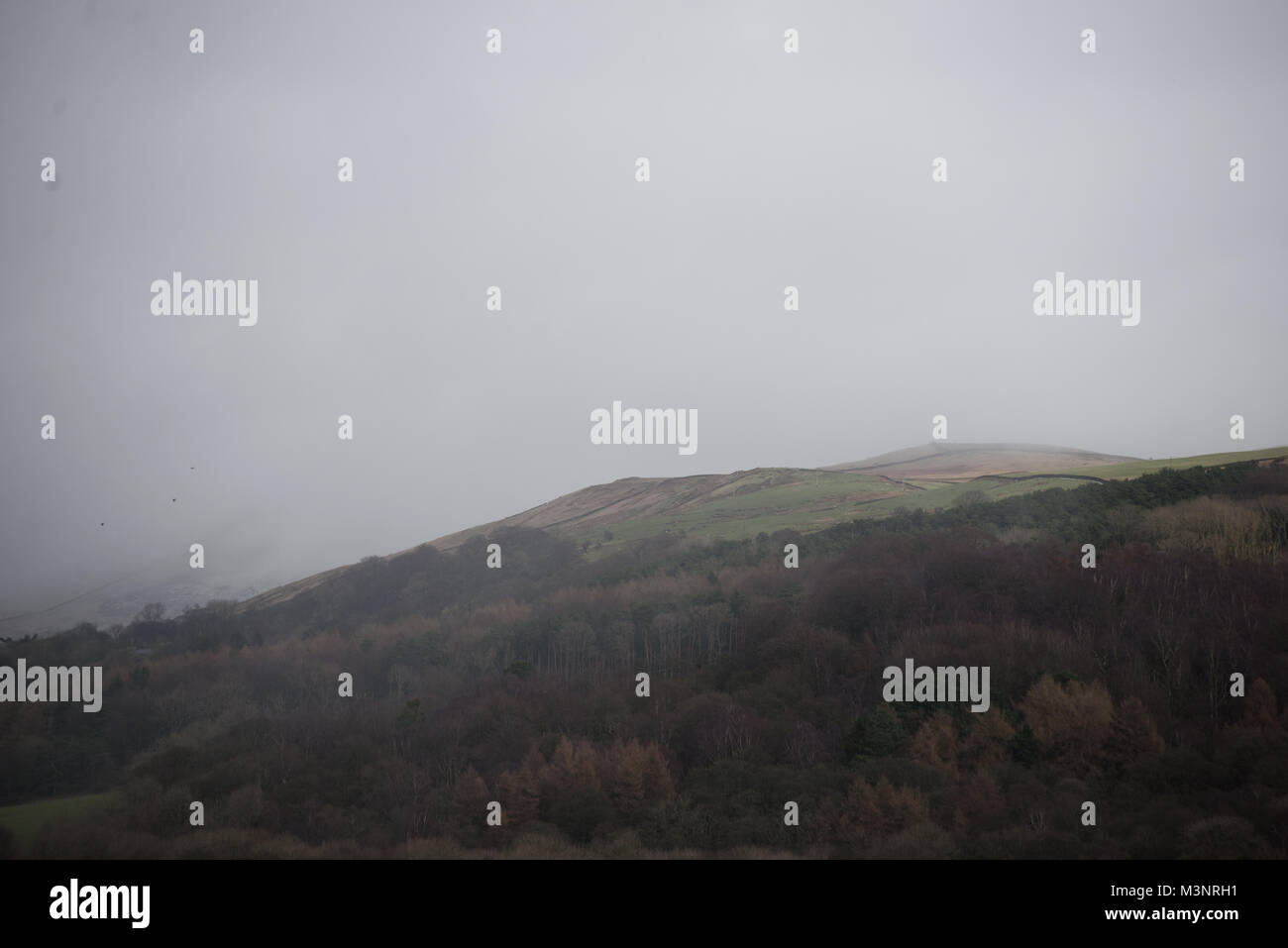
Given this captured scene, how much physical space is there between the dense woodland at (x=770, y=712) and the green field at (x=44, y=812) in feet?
2.74

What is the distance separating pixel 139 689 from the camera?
6550 centimetres

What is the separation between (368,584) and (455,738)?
43665 mm

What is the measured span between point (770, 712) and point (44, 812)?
47.0 m

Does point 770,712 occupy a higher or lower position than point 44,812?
higher

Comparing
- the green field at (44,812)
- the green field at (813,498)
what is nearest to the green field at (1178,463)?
the green field at (813,498)

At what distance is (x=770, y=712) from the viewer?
5134 centimetres

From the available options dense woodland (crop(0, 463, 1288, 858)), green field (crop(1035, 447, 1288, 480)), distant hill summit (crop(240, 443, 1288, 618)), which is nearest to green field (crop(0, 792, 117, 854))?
dense woodland (crop(0, 463, 1288, 858))

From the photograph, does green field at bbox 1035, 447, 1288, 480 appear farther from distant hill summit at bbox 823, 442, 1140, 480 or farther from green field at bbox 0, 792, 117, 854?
green field at bbox 0, 792, 117, 854

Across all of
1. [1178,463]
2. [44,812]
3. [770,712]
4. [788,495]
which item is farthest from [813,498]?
[44,812]

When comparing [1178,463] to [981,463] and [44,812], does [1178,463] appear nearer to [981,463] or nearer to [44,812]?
[981,463]

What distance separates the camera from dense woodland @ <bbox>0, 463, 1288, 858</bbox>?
38.3m
